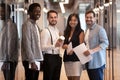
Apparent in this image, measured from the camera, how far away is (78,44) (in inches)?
184

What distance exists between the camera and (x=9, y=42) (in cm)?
445

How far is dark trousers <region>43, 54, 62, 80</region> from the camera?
14.8 feet

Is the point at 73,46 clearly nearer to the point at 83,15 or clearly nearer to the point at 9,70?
the point at 9,70

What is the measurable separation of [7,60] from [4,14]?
2.23 feet

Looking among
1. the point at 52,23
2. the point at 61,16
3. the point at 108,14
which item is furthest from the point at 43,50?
the point at 61,16

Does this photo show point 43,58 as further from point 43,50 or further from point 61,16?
point 61,16

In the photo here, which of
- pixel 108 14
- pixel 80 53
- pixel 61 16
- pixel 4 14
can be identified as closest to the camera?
pixel 4 14

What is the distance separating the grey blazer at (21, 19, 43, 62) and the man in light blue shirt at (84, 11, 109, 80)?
78cm

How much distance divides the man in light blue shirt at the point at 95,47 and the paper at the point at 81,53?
56 mm

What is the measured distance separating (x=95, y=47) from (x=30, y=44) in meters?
1.04

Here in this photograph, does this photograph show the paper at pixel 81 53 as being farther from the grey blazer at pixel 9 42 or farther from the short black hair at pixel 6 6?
the short black hair at pixel 6 6

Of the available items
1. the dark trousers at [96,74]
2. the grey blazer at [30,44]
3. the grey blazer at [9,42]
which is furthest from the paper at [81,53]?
the grey blazer at [9,42]

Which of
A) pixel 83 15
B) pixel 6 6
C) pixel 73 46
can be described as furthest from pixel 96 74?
pixel 83 15

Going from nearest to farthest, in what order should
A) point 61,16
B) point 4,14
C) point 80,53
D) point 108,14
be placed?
point 4,14, point 80,53, point 108,14, point 61,16
